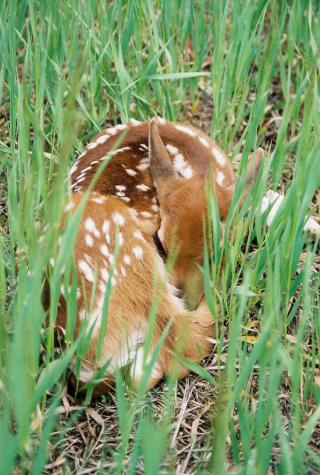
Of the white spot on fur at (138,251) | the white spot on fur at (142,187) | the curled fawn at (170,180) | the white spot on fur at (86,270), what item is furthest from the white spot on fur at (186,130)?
the white spot on fur at (86,270)

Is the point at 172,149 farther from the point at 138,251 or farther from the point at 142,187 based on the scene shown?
the point at 138,251

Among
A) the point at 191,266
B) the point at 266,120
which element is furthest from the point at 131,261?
the point at 266,120

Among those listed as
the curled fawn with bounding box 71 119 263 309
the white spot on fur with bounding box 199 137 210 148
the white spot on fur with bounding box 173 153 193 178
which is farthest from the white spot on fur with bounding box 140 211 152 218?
the white spot on fur with bounding box 199 137 210 148

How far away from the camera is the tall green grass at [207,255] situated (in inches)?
67.8

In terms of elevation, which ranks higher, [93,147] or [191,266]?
[93,147]

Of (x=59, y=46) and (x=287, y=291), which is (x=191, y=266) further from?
(x=59, y=46)

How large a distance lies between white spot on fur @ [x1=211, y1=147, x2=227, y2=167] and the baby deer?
56cm

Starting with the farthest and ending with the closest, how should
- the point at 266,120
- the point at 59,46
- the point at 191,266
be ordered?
the point at 266,120, the point at 59,46, the point at 191,266

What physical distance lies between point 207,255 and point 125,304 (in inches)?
15.4

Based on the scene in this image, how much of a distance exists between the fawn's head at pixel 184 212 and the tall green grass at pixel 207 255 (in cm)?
12

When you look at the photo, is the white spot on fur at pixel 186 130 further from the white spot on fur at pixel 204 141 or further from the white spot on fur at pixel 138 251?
the white spot on fur at pixel 138 251

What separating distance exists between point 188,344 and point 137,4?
154cm

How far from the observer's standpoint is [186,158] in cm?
307

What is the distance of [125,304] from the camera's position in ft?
7.95
